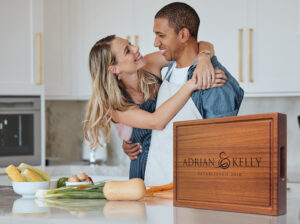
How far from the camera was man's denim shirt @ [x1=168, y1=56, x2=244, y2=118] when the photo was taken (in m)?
1.88

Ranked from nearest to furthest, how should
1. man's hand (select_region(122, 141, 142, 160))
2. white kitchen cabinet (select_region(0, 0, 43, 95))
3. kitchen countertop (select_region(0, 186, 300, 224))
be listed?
kitchen countertop (select_region(0, 186, 300, 224)) → man's hand (select_region(122, 141, 142, 160)) → white kitchen cabinet (select_region(0, 0, 43, 95))

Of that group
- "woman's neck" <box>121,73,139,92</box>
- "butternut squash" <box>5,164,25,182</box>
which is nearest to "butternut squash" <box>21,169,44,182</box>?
"butternut squash" <box>5,164,25,182</box>

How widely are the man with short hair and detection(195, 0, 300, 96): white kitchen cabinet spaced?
118 centimetres

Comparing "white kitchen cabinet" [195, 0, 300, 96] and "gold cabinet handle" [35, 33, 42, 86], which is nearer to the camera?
"white kitchen cabinet" [195, 0, 300, 96]

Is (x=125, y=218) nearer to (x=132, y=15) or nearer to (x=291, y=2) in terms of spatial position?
(x=291, y=2)

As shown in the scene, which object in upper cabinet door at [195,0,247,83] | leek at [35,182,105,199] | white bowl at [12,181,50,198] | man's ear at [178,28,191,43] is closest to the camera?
leek at [35,182,105,199]

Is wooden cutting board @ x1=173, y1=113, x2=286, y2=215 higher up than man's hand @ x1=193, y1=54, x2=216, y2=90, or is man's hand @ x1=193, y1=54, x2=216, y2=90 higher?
man's hand @ x1=193, y1=54, x2=216, y2=90

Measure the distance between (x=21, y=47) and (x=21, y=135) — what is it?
0.64 meters

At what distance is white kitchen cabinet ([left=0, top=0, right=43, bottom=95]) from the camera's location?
3502mm

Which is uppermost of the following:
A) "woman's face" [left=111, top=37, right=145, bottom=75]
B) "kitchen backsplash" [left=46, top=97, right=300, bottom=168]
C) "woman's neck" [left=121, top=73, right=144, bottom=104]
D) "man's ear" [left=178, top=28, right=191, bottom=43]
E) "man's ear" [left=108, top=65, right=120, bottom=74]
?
"man's ear" [left=178, top=28, right=191, bottom=43]

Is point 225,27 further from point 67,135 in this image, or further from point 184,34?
point 67,135

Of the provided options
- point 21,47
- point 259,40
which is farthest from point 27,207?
point 21,47

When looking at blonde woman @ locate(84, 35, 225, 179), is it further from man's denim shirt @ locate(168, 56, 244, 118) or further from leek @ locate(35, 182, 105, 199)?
leek @ locate(35, 182, 105, 199)

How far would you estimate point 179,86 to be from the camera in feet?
6.82
